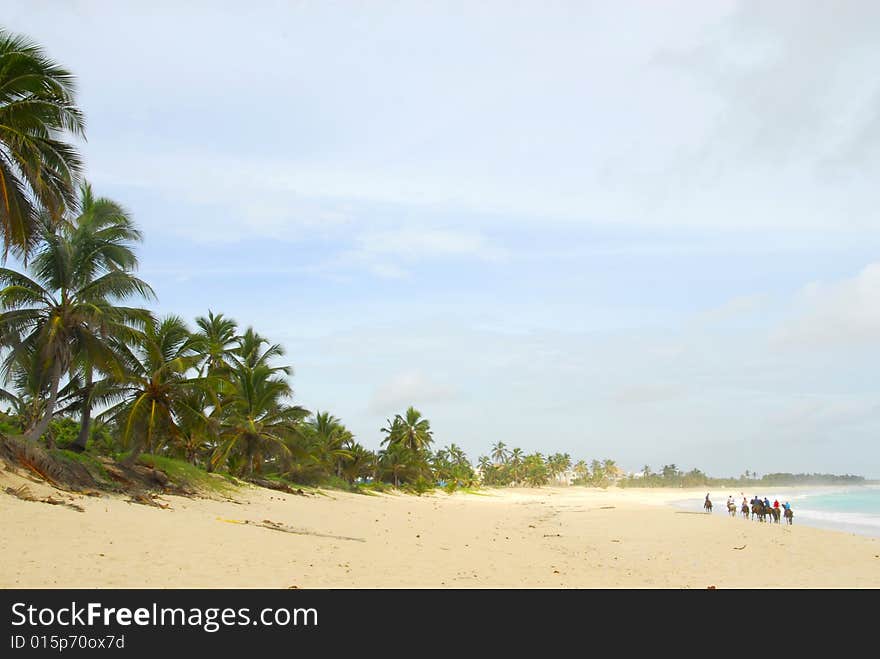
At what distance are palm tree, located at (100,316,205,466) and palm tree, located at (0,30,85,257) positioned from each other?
6.98 metres

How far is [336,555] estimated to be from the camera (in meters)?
11.4

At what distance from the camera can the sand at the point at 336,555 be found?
8.24 metres

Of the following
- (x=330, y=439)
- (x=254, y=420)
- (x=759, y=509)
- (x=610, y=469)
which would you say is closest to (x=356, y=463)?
(x=330, y=439)

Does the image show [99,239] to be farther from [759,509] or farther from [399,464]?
[399,464]

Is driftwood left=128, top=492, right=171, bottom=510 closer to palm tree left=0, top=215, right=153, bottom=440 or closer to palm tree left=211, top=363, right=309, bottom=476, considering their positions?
palm tree left=0, top=215, right=153, bottom=440

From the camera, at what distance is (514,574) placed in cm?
1099

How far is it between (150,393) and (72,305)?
432 cm

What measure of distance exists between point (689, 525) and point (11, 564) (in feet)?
90.2

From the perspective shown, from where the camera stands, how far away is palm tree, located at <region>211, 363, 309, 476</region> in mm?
31875

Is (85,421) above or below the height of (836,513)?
above

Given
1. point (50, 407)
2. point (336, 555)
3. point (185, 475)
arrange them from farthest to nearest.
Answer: point (185, 475) < point (50, 407) < point (336, 555)

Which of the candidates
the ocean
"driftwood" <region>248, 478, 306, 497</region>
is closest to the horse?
the ocean

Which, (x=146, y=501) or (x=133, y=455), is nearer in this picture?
(x=146, y=501)
